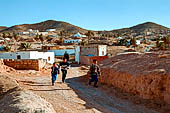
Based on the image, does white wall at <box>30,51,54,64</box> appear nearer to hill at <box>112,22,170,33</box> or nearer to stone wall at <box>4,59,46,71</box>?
stone wall at <box>4,59,46,71</box>

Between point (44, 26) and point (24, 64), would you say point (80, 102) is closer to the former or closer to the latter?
point (24, 64)

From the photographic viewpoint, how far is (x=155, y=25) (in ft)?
534

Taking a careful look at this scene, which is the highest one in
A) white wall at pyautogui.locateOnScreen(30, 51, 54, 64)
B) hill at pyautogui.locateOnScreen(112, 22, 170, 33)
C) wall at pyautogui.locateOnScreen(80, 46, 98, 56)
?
hill at pyautogui.locateOnScreen(112, 22, 170, 33)

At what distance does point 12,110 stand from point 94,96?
4.38 meters

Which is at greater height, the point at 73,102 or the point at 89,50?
the point at 89,50

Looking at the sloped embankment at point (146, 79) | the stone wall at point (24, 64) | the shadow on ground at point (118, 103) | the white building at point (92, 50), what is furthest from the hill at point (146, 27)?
the shadow on ground at point (118, 103)

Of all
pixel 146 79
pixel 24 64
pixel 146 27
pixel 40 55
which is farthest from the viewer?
pixel 146 27

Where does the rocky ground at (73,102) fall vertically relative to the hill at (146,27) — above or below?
below

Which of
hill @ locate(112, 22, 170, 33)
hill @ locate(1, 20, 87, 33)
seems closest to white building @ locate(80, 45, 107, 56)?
hill @ locate(112, 22, 170, 33)

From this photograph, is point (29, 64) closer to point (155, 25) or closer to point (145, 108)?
point (145, 108)

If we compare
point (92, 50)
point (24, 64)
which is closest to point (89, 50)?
point (92, 50)

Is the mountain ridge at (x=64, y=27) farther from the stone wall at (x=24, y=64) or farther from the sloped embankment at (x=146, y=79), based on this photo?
the sloped embankment at (x=146, y=79)

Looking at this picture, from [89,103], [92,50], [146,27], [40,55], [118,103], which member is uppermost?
[146,27]

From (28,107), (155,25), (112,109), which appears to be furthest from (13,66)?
(155,25)
